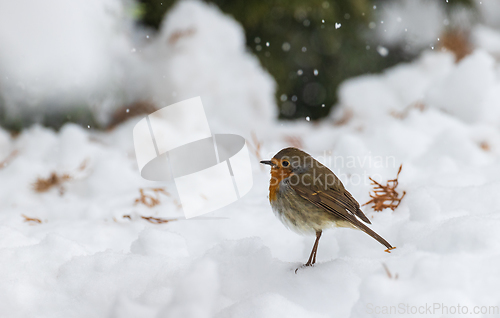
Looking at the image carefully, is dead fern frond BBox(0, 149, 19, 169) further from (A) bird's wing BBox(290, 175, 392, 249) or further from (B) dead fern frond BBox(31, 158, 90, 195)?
(A) bird's wing BBox(290, 175, 392, 249)

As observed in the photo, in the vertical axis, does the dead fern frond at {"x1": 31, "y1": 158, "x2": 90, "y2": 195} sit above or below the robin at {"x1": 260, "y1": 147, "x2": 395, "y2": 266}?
below

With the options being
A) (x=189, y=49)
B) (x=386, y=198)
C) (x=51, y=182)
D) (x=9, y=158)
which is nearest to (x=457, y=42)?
(x=189, y=49)

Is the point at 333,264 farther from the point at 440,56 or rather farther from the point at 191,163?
the point at 440,56

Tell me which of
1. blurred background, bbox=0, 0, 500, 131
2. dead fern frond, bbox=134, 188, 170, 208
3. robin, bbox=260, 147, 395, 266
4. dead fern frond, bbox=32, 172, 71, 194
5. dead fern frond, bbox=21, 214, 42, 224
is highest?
blurred background, bbox=0, 0, 500, 131

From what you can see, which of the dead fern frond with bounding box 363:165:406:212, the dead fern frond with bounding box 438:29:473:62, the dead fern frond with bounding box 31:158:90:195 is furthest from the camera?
the dead fern frond with bounding box 438:29:473:62

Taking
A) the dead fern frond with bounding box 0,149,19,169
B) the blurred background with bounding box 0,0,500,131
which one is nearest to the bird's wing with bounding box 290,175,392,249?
the blurred background with bounding box 0,0,500,131

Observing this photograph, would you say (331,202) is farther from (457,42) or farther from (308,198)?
(457,42)
